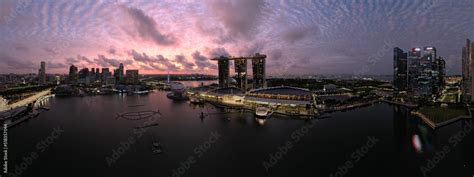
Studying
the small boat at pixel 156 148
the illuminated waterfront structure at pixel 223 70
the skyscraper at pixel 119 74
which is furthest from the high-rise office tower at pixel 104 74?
the small boat at pixel 156 148

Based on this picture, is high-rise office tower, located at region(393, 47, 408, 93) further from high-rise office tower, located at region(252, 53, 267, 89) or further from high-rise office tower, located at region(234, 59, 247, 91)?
high-rise office tower, located at region(234, 59, 247, 91)

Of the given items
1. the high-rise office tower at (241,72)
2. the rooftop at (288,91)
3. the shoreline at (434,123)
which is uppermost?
the high-rise office tower at (241,72)

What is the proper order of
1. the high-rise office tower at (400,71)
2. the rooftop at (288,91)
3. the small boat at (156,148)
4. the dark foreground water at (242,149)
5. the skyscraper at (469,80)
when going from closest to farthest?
1. the dark foreground water at (242,149)
2. the small boat at (156,148)
3. the rooftop at (288,91)
4. the skyscraper at (469,80)
5. the high-rise office tower at (400,71)

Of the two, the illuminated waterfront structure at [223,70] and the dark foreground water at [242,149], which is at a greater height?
the illuminated waterfront structure at [223,70]

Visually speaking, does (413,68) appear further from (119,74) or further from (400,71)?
(119,74)

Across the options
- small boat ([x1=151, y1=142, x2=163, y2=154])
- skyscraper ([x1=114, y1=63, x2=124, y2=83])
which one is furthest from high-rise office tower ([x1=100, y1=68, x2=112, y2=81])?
small boat ([x1=151, y1=142, x2=163, y2=154])

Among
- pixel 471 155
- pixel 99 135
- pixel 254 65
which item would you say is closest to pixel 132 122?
pixel 99 135

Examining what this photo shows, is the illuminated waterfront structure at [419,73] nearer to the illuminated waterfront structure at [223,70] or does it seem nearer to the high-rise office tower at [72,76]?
the illuminated waterfront structure at [223,70]
